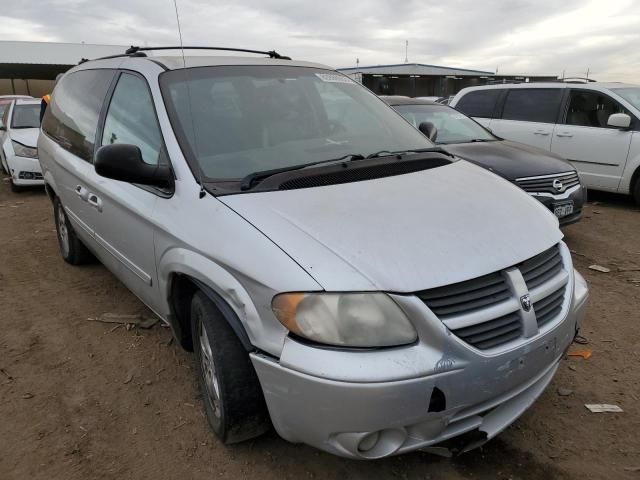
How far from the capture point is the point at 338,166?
265 centimetres

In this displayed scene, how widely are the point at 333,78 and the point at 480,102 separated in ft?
19.2

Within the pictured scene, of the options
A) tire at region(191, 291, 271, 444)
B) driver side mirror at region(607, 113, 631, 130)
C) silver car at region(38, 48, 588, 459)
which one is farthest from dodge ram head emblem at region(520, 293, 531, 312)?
driver side mirror at region(607, 113, 631, 130)

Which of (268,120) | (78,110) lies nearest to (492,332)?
(268,120)

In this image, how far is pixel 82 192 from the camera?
3734 millimetres

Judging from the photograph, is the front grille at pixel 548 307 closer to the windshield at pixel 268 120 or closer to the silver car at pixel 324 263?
the silver car at pixel 324 263

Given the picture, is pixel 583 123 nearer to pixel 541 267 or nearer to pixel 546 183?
pixel 546 183

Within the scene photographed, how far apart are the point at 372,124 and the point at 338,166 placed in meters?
0.78

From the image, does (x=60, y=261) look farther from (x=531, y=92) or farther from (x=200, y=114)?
(x=531, y=92)

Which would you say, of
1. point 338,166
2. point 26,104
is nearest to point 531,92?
point 338,166

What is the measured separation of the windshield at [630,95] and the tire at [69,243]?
7166 mm

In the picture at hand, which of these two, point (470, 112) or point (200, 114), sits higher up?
point (200, 114)

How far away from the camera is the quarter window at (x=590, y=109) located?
7.25 metres

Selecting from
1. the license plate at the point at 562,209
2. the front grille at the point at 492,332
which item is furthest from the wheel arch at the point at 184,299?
the license plate at the point at 562,209

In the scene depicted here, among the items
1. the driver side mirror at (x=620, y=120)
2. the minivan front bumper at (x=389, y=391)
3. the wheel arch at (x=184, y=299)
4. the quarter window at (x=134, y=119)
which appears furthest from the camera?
the driver side mirror at (x=620, y=120)
